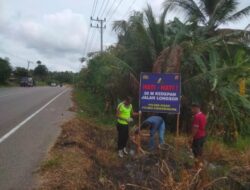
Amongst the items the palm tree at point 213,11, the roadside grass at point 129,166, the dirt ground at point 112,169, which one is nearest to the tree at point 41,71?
the palm tree at point 213,11

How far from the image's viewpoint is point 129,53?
53.6 feet

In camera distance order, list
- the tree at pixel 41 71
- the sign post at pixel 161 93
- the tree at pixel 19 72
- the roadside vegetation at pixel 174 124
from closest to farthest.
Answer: the roadside vegetation at pixel 174 124
the sign post at pixel 161 93
the tree at pixel 19 72
the tree at pixel 41 71

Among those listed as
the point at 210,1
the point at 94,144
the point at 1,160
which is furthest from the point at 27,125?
the point at 210,1

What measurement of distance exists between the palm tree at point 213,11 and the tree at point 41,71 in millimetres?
123171

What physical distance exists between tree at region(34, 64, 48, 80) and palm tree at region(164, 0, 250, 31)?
12317cm

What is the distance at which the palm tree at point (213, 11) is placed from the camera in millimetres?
21172

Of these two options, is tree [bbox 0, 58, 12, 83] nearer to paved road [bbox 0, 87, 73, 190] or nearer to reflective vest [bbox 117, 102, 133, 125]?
paved road [bbox 0, 87, 73, 190]

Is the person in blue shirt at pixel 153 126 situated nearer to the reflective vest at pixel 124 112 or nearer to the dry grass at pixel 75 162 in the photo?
the reflective vest at pixel 124 112

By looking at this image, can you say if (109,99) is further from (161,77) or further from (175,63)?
(161,77)

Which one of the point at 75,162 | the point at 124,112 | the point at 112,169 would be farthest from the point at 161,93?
the point at 75,162

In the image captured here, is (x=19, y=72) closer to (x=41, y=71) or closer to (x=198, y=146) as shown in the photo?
Answer: (x=41, y=71)

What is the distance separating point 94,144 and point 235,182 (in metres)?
4.68

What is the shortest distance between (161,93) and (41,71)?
136 m

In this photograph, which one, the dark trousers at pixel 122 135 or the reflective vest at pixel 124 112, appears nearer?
the reflective vest at pixel 124 112
